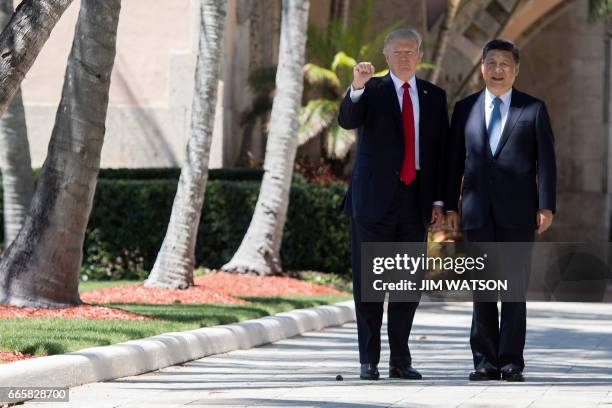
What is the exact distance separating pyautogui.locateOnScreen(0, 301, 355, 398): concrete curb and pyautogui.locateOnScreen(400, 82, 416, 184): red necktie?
2302mm

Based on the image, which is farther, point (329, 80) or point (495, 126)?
point (329, 80)

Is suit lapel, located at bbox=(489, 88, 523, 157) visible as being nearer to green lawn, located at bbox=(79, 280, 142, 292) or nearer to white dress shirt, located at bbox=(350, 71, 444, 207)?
white dress shirt, located at bbox=(350, 71, 444, 207)

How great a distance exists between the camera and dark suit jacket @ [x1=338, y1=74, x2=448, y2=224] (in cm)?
905

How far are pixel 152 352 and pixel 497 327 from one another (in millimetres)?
2581

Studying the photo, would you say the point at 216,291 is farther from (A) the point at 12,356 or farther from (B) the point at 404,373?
(B) the point at 404,373

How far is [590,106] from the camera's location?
31391mm

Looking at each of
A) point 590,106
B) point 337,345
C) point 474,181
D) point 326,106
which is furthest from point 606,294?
point 474,181

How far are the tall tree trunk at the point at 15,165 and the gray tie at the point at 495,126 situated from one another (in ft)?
28.7

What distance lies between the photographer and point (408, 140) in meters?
9.13

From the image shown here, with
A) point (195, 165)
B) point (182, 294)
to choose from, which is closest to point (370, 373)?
point (182, 294)

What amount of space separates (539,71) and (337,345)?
798 inches

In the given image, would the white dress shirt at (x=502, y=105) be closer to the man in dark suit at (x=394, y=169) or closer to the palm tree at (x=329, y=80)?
the man in dark suit at (x=394, y=169)

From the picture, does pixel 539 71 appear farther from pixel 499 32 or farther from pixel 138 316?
pixel 138 316

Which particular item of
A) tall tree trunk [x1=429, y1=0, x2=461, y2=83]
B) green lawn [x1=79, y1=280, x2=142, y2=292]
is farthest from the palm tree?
green lawn [x1=79, y1=280, x2=142, y2=292]
